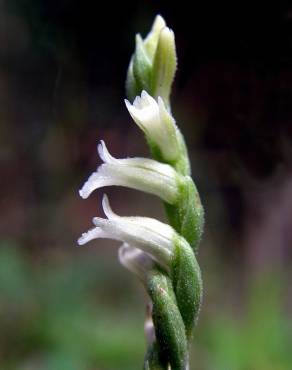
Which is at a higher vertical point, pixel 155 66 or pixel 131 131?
pixel 131 131

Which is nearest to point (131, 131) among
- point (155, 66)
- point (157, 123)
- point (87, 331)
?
point (87, 331)

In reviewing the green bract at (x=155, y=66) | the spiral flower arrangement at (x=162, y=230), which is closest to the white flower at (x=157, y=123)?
the spiral flower arrangement at (x=162, y=230)

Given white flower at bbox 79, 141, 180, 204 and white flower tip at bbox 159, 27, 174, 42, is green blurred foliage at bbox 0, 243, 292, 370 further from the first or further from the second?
white flower tip at bbox 159, 27, 174, 42

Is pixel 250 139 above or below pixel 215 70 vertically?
below

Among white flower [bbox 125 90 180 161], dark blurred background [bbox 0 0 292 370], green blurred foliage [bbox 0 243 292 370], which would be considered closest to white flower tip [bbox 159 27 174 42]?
white flower [bbox 125 90 180 161]

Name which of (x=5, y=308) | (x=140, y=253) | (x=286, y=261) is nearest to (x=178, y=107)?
(x=286, y=261)

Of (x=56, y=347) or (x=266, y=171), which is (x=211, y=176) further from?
(x=56, y=347)

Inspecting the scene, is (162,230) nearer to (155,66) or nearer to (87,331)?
(155,66)
